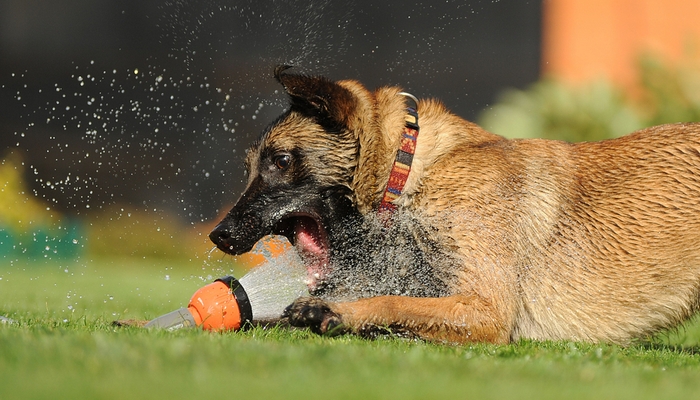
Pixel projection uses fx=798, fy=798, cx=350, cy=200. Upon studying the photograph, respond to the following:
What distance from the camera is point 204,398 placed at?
2086 mm

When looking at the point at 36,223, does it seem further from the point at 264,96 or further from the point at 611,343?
the point at 611,343

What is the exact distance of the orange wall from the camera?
12.0 metres

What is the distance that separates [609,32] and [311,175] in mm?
9355

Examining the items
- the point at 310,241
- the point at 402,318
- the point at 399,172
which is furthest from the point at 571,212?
the point at 310,241

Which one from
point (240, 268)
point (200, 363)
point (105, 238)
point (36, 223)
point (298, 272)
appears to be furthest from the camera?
point (105, 238)

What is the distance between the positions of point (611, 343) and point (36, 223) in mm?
10165

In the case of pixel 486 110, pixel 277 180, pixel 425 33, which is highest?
pixel 425 33

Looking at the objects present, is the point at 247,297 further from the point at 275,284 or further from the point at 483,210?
the point at 483,210

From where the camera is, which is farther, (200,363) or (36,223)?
(36,223)

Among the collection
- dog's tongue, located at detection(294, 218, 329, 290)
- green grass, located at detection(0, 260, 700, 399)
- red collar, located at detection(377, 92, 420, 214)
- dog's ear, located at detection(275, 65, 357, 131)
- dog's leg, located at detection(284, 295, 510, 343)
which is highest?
dog's ear, located at detection(275, 65, 357, 131)

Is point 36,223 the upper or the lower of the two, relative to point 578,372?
upper

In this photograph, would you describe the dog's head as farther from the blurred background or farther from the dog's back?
the blurred background

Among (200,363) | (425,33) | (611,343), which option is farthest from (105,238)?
(200,363)

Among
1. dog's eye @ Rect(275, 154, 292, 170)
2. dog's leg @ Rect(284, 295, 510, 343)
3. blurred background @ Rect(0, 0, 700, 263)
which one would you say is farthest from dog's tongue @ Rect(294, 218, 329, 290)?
blurred background @ Rect(0, 0, 700, 263)
